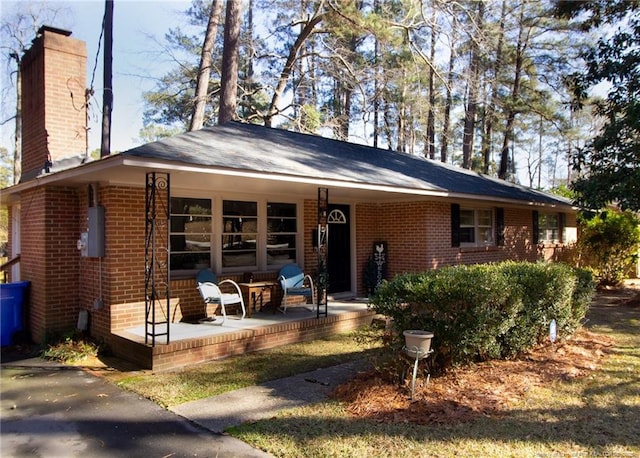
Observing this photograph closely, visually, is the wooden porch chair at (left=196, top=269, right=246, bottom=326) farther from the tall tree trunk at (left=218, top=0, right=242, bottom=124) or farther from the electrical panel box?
the tall tree trunk at (left=218, top=0, right=242, bottom=124)

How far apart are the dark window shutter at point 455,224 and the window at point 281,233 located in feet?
12.9

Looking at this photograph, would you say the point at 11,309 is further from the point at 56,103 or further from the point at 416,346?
the point at 416,346

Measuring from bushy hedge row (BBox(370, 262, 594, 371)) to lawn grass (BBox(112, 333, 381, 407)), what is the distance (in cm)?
63

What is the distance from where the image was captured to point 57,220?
25.3 ft

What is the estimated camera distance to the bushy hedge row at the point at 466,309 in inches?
207

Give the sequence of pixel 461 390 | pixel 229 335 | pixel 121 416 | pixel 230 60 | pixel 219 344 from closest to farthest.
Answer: pixel 121 416
pixel 461 390
pixel 219 344
pixel 229 335
pixel 230 60

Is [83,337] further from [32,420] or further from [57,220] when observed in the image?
[32,420]

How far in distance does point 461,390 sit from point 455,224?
6.81m

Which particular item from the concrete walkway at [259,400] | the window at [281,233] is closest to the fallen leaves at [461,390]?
the concrete walkway at [259,400]

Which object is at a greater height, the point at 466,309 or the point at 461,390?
the point at 466,309

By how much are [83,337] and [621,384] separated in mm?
7581

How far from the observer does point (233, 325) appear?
757 centimetres

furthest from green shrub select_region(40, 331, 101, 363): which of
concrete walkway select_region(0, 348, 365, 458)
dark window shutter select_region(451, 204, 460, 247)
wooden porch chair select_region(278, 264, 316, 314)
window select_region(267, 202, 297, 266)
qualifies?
dark window shutter select_region(451, 204, 460, 247)

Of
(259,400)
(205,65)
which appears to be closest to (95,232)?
(259,400)
